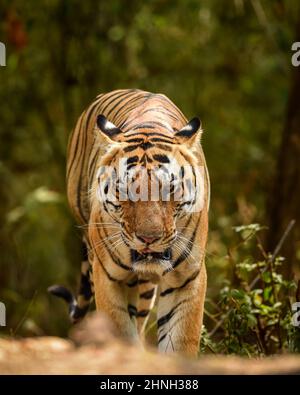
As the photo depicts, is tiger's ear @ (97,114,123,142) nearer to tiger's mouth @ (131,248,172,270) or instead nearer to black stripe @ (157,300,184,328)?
tiger's mouth @ (131,248,172,270)

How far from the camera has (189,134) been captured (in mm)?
6070

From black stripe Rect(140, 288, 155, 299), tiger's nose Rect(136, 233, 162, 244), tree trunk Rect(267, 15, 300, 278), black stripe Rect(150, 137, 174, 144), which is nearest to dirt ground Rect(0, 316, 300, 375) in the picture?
tiger's nose Rect(136, 233, 162, 244)

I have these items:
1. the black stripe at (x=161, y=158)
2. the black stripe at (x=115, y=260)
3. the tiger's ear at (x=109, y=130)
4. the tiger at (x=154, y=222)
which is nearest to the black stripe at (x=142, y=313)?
the tiger at (x=154, y=222)

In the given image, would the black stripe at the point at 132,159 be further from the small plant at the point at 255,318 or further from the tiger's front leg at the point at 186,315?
the small plant at the point at 255,318

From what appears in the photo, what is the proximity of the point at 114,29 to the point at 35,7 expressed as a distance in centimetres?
107

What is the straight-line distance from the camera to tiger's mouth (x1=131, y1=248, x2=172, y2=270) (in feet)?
18.9

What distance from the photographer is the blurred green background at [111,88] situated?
13.1 metres

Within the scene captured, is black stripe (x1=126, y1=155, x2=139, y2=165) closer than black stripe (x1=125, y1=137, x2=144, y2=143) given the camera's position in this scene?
Yes

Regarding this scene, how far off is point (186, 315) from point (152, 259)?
1.61 feet

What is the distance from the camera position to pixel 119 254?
19.8 ft

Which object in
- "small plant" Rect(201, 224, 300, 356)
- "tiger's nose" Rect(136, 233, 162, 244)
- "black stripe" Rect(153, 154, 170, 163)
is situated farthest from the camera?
"small plant" Rect(201, 224, 300, 356)

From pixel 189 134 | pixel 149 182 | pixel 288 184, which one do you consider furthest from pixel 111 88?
pixel 149 182

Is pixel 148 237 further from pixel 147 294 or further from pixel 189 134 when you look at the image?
pixel 147 294

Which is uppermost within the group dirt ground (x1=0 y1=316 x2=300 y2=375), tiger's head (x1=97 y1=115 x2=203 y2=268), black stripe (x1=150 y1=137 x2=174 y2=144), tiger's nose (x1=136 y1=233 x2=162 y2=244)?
black stripe (x1=150 y1=137 x2=174 y2=144)
